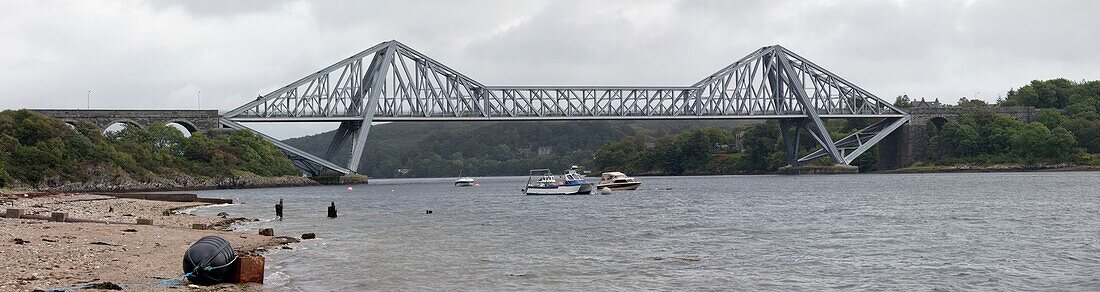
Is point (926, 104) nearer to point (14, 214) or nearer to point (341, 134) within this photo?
point (341, 134)

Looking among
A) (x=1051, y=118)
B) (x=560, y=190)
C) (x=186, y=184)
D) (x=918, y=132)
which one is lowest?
(x=560, y=190)

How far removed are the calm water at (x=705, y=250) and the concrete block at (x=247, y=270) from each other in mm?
707

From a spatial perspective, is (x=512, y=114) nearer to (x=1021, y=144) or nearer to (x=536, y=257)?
(x=1021, y=144)

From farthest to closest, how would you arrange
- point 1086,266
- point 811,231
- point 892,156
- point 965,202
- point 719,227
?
1. point 892,156
2. point 965,202
3. point 719,227
4. point 811,231
5. point 1086,266

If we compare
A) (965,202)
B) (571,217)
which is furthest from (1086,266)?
(965,202)

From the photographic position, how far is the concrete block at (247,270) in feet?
76.7

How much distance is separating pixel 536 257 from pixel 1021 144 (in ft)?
483

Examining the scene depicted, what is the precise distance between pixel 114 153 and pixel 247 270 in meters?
107

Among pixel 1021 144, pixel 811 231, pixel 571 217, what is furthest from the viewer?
pixel 1021 144

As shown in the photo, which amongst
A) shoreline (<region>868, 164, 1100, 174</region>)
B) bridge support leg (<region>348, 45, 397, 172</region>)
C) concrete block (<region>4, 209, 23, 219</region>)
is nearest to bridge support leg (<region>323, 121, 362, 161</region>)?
bridge support leg (<region>348, 45, 397, 172</region>)

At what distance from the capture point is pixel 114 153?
401ft

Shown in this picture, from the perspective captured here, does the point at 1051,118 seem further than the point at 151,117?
Yes

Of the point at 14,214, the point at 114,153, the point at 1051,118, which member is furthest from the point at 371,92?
the point at 14,214

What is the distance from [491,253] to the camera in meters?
34.4
